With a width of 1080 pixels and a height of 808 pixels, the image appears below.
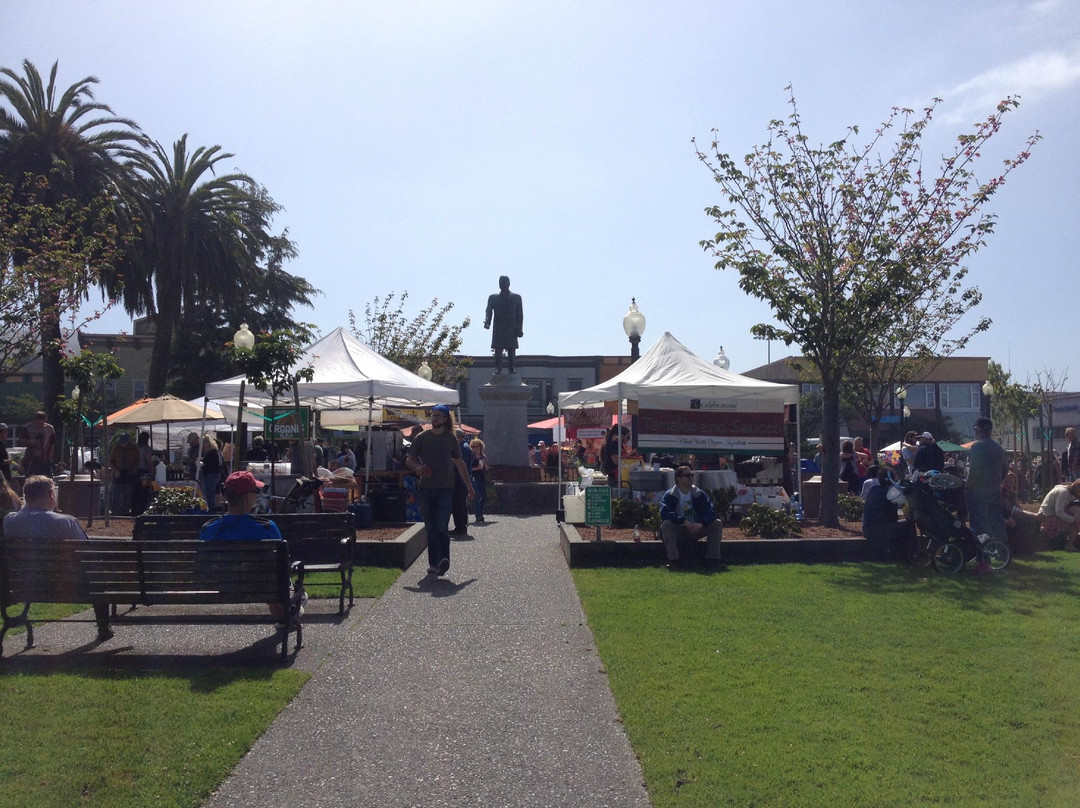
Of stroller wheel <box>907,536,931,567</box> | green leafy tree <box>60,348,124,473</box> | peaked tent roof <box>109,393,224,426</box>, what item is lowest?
stroller wheel <box>907,536,931,567</box>

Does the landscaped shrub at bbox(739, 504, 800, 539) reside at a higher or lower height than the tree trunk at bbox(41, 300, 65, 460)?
lower

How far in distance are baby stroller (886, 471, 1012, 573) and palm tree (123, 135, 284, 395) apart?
23.9 meters

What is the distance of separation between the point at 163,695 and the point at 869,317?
10964 millimetres

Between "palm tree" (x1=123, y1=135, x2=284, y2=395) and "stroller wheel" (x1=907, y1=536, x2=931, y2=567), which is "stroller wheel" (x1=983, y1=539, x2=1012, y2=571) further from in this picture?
"palm tree" (x1=123, y1=135, x2=284, y2=395)

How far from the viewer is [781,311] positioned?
14.3m

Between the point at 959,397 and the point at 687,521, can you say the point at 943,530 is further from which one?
the point at 959,397

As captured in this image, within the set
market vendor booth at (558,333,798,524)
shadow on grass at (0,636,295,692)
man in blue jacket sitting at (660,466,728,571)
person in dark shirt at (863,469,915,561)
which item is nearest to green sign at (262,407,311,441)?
market vendor booth at (558,333,798,524)

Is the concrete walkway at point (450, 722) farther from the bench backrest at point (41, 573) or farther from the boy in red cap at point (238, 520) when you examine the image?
the bench backrest at point (41, 573)

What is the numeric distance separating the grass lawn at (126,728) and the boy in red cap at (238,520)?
1.06 metres

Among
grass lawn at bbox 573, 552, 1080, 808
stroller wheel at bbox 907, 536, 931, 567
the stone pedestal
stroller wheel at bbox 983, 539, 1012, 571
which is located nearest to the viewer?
grass lawn at bbox 573, 552, 1080, 808

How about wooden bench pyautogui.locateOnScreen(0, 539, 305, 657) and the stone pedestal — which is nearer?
wooden bench pyautogui.locateOnScreen(0, 539, 305, 657)

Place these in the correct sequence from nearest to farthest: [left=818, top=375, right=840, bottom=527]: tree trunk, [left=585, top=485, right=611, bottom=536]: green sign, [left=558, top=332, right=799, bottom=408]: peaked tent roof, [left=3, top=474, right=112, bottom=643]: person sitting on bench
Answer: [left=3, top=474, right=112, bottom=643]: person sitting on bench
[left=585, top=485, right=611, bottom=536]: green sign
[left=818, top=375, right=840, bottom=527]: tree trunk
[left=558, top=332, right=799, bottom=408]: peaked tent roof

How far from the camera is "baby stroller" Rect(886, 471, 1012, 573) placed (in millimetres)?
11156

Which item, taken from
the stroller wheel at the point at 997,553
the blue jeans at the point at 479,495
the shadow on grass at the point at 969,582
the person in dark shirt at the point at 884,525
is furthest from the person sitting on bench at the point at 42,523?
the blue jeans at the point at 479,495
